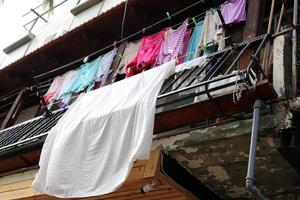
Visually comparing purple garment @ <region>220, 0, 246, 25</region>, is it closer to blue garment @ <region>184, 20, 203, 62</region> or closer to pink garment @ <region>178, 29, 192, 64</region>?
blue garment @ <region>184, 20, 203, 62</region>

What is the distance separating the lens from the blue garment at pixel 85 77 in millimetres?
8766

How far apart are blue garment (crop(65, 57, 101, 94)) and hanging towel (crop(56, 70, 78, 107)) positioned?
0.36 ft

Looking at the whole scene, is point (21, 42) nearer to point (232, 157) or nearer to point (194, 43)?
point (194, 43)

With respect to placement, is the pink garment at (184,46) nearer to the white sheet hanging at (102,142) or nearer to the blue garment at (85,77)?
the white sheet hanging at (102,142)

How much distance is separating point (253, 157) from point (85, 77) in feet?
17.3

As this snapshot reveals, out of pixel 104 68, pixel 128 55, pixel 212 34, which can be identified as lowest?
pixel 212 34

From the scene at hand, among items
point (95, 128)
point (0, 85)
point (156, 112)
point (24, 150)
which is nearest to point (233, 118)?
point (156, 112)

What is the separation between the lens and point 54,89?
31.6 feet

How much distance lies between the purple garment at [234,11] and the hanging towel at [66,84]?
11.8ft

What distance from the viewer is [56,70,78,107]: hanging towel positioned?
9.00m

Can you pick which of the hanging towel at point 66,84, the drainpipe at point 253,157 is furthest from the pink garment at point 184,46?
the hanging towel at point 66,84

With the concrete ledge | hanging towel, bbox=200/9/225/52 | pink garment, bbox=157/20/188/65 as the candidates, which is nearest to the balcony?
hanging towel, bbox=200/9/225/52

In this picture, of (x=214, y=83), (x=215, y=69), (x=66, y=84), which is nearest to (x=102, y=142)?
(x=214, y=83)

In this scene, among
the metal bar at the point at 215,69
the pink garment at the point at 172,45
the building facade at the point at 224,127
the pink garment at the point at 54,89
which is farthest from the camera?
the pink garment at the point at 54,89
